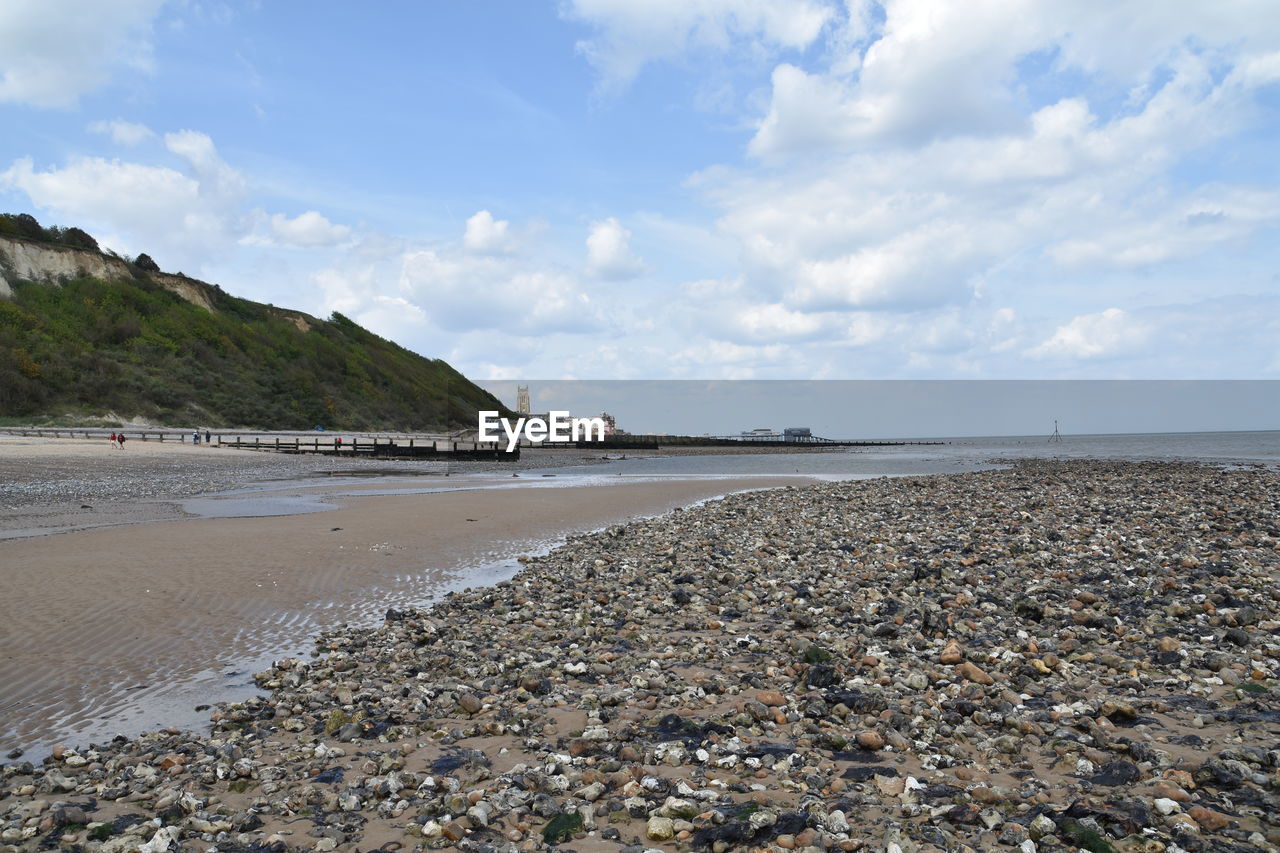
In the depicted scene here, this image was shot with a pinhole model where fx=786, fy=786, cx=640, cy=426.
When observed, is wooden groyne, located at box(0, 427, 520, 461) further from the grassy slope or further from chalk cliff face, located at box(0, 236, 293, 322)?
chalk cliff face, located at box(0, 236, 293, 322)

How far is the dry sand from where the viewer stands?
284 inches

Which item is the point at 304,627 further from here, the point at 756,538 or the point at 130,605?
the point at 756,538

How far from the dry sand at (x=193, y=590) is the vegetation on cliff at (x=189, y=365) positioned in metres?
54.1

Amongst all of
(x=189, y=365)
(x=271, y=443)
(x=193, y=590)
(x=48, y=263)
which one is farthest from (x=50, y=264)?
(x=193, y=590)

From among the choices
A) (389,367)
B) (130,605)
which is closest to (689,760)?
(130,605)

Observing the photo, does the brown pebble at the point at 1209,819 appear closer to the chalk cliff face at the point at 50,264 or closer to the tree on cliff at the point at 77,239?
the chalk cliff face at the point at 50,264

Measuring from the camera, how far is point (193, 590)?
1159 centimetres

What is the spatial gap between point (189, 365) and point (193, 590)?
266 ft

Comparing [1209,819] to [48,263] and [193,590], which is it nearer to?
[193,590]

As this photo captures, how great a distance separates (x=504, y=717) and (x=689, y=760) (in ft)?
5.74

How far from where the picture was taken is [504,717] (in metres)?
6.21

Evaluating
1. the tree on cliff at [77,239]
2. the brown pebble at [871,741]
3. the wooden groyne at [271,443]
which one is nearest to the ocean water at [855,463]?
the wooden groyne at [271,443]

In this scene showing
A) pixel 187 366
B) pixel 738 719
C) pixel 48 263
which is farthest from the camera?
pixel 48 263

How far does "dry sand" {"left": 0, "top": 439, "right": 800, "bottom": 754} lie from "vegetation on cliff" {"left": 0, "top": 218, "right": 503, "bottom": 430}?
5412 cm
